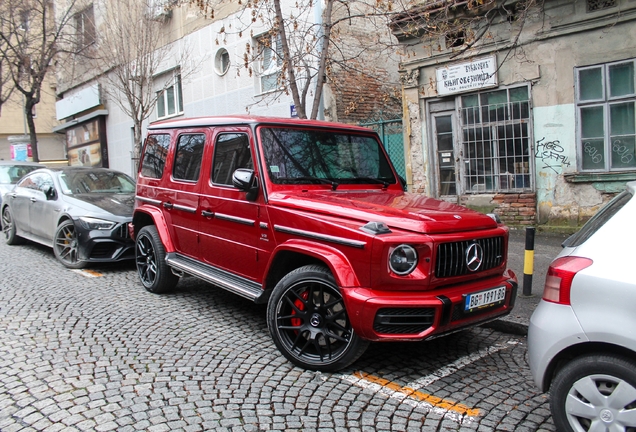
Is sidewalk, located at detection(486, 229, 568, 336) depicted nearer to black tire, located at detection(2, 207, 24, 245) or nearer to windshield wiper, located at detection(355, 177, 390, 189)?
windshield wiper, located at detection(355, 177, 390, 189)

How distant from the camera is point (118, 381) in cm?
390

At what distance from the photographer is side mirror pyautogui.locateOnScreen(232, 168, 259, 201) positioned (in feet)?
15.4

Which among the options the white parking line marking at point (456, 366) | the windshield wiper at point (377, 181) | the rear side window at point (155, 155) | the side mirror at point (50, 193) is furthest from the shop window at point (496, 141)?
the side mirror at point (50, 193)

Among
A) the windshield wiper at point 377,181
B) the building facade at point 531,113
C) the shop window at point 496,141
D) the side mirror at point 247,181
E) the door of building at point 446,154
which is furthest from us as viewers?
the door of building at point 446,154

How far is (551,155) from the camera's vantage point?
394 inches

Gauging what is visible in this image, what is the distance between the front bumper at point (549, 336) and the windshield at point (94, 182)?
300 inches

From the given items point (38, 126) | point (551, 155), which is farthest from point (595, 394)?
point (38, 126)

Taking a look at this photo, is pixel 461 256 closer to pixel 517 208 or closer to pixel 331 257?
pixel 331 257

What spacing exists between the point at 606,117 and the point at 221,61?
36.3ft

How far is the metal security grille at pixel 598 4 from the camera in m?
9.02

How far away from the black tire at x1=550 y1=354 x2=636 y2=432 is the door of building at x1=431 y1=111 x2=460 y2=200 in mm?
8925

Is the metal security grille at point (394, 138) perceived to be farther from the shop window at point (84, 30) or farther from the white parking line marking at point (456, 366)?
the shop window at point (84, 30)

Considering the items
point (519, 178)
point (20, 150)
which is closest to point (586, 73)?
point (519, 178)

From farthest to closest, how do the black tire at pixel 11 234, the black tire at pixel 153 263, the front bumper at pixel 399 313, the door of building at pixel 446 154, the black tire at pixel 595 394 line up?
the door of building at pixel 446 154 → the black tire at pixel 11 234 → the black tire at pixel 153 263 → the front bumper at pixel 399 313 → the black tire at pixel 595 394
